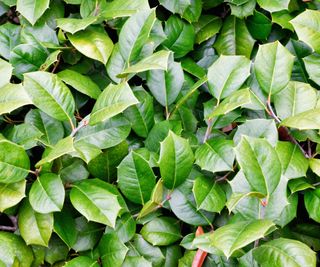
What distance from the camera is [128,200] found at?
115cm

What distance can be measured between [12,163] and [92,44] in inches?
15.5

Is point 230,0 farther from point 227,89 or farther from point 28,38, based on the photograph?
point 28,38

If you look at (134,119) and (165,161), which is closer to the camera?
(165,161)

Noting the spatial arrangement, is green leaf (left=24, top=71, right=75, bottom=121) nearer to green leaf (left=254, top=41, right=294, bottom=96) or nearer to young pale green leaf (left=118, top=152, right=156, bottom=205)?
young pale green leaf (left=118, top=152, right=156, bottom=205)

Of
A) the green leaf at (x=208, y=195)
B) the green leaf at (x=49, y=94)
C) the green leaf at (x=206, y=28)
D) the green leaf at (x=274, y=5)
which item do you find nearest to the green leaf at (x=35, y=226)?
the green leaf at (x=49, y=94)

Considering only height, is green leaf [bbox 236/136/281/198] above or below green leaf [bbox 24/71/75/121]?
below

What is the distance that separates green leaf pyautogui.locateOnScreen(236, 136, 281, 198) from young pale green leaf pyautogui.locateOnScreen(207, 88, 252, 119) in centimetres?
11

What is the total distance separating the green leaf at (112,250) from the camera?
105 centimetres

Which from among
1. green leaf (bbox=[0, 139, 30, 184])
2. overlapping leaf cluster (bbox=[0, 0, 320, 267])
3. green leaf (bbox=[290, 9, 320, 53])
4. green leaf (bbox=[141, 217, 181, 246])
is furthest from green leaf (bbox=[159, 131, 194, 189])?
green leaf (bbox=[290, 9, 320, 53])

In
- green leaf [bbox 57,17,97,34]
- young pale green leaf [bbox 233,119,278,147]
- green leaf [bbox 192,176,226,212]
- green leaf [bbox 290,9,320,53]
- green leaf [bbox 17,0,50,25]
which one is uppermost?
green leaf [bbox 17,0,50,25]

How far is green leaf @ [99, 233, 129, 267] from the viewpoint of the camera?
3.45 feet

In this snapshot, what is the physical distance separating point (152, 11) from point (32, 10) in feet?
1.07

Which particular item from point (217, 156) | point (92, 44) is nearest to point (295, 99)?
point (217, 156)

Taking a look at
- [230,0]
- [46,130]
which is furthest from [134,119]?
[230,0]
